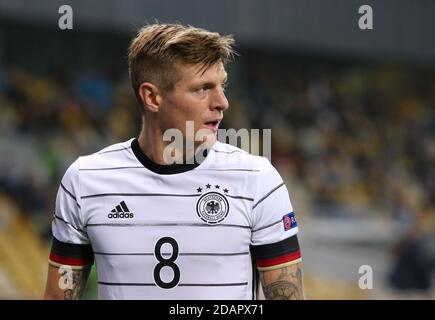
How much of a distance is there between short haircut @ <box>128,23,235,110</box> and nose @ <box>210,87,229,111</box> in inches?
3.6

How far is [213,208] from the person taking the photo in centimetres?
283

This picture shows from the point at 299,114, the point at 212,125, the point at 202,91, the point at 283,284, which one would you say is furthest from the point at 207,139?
the point at 299,114

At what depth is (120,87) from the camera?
13.6 metres

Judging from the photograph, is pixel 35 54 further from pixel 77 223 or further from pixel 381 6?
pixel 77 223

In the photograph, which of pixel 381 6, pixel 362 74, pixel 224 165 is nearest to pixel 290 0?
pixel 381 6

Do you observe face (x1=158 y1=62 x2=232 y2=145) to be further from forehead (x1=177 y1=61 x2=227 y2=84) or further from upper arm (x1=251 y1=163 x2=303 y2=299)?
upper arm (x1=251 y1=163 x2=303 y2=299)

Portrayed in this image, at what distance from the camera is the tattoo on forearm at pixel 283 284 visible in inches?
109

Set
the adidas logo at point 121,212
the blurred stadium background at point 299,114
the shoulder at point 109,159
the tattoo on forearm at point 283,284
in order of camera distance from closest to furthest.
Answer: the tattoo on forearm at point 283,284
the adidas logo at point 121,212
the shoulder at point 109,159
the blurred stadium background at point 299,114

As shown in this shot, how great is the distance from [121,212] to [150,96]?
41 centimetres

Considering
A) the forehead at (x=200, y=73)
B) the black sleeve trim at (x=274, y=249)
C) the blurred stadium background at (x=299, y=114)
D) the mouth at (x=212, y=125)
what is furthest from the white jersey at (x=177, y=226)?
the blurred stadium background at (x=299, y=114)

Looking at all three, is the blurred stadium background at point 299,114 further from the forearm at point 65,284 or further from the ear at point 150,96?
the ear at point 150,96

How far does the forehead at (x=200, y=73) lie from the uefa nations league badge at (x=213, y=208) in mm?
384

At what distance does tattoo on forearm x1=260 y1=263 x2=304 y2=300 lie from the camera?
276 centimetres

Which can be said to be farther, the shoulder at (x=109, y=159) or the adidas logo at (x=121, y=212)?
the shoulder at (x=109, y=159)
